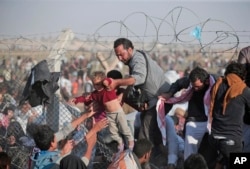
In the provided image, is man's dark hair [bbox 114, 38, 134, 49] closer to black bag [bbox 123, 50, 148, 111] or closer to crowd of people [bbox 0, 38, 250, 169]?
crowd of people [bbox 0, 38, 250, 169]

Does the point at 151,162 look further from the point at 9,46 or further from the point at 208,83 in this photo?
the point at 9,46

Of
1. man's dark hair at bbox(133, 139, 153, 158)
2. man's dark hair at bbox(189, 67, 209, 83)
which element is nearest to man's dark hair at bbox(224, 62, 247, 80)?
man's dark hair at bbox(189, 67, 209, 83)

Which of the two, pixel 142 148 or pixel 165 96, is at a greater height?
pixel 165 96

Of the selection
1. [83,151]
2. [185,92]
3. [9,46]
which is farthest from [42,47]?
[185,92]

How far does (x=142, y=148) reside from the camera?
6922 mm

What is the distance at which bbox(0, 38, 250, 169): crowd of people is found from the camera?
6.89 m

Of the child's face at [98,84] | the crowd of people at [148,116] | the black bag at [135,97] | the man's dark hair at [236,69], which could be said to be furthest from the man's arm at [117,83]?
the man's dark hair at [236,69]

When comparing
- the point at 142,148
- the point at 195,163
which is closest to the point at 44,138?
the point at 142,148

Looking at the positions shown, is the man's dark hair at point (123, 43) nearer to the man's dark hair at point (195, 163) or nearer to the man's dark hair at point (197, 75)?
the man's dark hair at point (197, 75)

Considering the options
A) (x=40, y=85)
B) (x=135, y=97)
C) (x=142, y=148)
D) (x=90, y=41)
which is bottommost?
(x=142, y=148)

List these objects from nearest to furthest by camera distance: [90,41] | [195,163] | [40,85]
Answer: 1. [195,163]
2. [40,85]
3. [90,41]

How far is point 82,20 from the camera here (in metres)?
8.62

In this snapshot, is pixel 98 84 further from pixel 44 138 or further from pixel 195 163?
A: pixel 195 163

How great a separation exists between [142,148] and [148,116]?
68 cm
